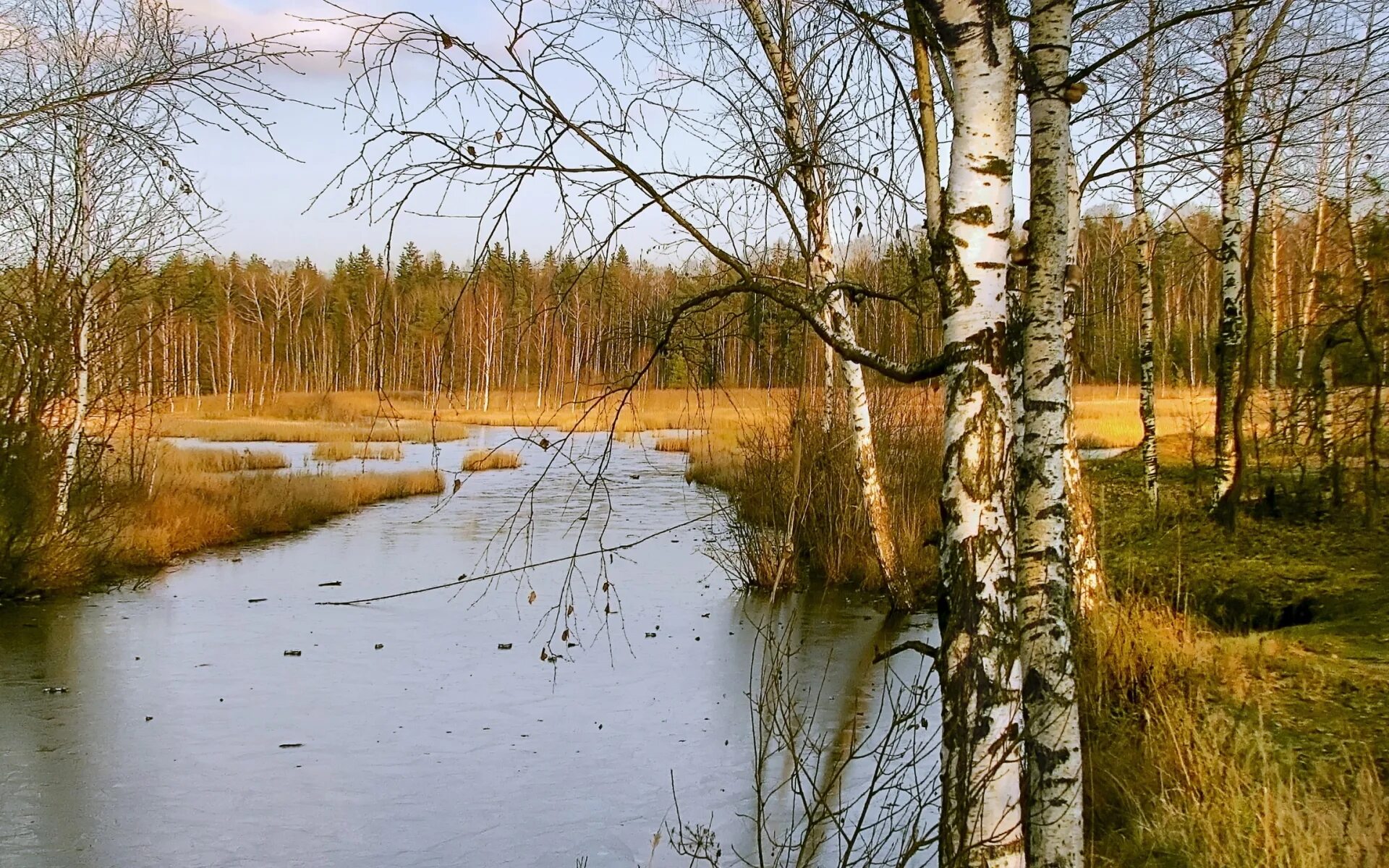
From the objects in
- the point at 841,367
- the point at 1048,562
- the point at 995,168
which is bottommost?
the point at 1048,562

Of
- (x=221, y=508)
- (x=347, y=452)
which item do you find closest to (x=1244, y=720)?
(x=221, y=508)

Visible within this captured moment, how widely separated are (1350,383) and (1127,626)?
5152mm

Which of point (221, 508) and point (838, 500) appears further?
point (221, 508)

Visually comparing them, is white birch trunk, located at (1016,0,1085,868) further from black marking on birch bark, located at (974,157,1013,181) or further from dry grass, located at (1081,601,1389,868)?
dry grass, located at (1081,601,1389,868)

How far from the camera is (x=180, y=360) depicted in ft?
161

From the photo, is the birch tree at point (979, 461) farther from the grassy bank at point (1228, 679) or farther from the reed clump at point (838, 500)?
the reed clump at point (838, 500)

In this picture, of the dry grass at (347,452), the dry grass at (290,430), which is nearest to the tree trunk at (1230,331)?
the dry grass at (347,452)

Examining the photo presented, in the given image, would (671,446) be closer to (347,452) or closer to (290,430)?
(347,452)

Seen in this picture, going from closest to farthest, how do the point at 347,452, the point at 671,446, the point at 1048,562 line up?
the point at 1048,562 → the point at 347,452 → the point at 671,446

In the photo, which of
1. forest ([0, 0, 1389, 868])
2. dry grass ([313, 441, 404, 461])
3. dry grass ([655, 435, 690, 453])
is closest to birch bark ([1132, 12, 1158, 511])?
forest ([0, 0, 1389, 868])

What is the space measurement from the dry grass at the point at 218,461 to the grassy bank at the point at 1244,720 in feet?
50.0

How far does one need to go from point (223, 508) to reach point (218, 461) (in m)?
6.24

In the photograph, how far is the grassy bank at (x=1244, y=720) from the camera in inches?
138

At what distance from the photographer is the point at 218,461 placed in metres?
20.8
